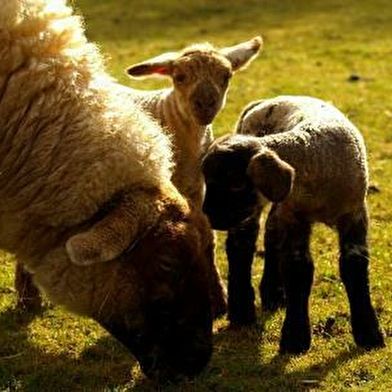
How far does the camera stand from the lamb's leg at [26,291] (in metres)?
7.65

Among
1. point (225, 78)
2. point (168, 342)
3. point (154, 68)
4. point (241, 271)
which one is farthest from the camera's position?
point (154, 68)

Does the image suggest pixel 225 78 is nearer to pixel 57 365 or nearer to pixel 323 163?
pixel 323 163

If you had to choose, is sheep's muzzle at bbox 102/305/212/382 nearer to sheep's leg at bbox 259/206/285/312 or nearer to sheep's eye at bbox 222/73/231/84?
sheep's leg at bbox 259/206/285/312

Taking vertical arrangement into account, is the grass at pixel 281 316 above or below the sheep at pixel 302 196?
below

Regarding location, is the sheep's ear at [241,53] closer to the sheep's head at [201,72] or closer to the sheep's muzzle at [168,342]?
the sheep's head at [201,72]

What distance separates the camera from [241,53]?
364 inches

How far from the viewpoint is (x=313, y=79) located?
17516 mm

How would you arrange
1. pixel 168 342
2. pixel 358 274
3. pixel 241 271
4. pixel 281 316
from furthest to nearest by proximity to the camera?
pixel 281 316 < pixel 241 271 < pixel 358 274 < pixel 168 342

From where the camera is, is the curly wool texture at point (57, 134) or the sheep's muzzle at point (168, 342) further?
the sheep's muzzle at point (168, 342)

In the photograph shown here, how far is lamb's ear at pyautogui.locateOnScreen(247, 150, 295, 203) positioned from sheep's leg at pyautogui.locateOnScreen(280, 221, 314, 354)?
771 mm

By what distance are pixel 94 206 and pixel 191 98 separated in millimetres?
3167

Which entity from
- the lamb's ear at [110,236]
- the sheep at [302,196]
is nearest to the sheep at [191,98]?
the sheep at [302,196]

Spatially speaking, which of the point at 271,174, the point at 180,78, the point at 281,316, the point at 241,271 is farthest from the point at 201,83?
the point at 271,174

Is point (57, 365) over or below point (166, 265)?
below
